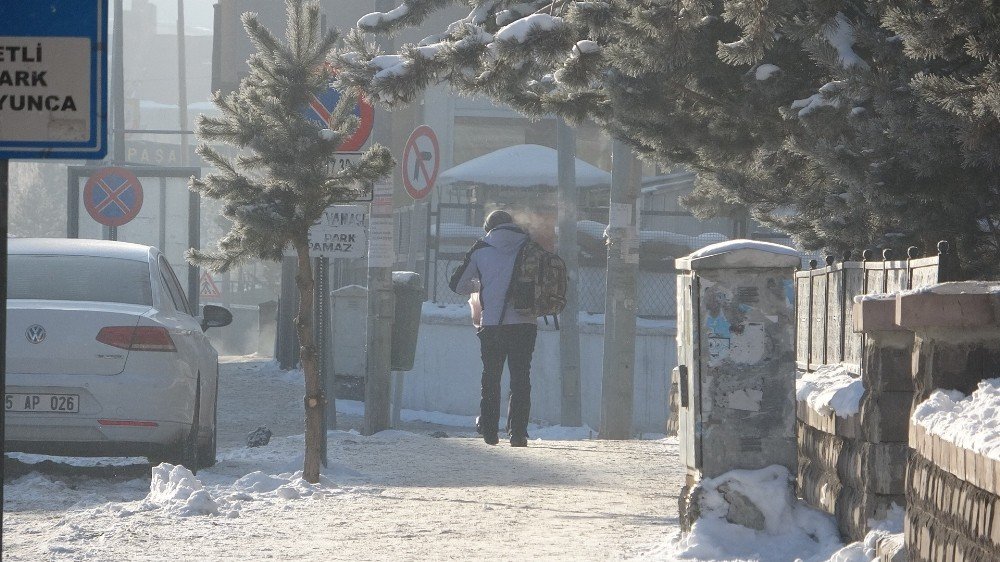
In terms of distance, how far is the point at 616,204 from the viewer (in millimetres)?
15031

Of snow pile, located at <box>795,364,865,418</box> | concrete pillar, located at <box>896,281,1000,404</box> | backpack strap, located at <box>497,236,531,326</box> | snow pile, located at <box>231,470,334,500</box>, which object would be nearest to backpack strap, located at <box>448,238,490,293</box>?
backpack strap, located at <box>497,236,531,326</box>

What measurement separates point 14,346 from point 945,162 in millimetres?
5256

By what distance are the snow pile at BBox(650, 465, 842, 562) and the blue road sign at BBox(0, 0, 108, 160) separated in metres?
3.16

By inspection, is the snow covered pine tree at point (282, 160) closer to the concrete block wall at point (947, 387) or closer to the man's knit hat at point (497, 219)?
the man's knit hat at point (497, 219)

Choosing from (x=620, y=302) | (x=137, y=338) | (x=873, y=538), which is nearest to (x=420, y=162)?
(x=620, y=302)

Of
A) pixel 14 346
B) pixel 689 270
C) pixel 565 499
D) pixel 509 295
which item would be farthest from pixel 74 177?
pixel 689 270

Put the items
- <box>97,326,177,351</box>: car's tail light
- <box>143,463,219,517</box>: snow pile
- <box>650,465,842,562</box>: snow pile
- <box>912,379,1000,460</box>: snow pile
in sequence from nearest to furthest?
<box>912,379,1000,460</box>: snow pile < <box>650,465,842,562</box>: snow pile < <box>143,463,219,517</box>: snow pile < <box>97,326,177,351</box>: car's tail light

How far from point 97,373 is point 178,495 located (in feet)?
4.08

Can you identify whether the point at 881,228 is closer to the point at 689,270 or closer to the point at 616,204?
the point at 689,270

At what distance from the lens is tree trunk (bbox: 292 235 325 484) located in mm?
9125

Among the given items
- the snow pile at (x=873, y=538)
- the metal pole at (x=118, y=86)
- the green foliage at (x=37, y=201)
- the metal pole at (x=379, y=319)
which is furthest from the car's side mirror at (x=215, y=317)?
the green foliage at (x=37, y=201)

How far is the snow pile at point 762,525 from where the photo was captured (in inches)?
239

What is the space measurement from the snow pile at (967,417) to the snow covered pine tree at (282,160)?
16.8 feet

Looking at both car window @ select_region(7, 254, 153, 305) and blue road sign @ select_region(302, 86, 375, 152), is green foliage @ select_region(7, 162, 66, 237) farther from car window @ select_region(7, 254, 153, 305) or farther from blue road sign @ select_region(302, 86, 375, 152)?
car window @ select_region(7, 254, 153, 305)
